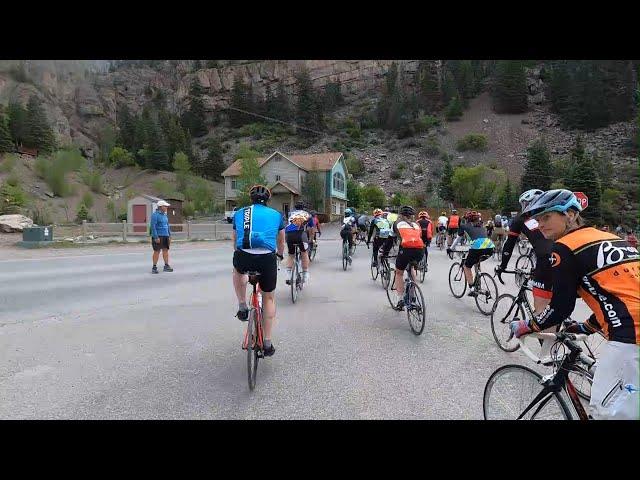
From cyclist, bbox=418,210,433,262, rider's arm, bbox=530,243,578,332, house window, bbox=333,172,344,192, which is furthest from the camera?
house window, bbox=333,172,344,192

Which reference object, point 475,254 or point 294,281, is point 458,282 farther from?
point 294,281

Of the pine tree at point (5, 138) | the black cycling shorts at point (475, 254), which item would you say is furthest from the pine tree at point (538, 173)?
the pine tree at point (5, 138)

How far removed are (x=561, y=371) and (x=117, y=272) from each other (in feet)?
39.4

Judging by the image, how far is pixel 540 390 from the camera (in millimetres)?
2467

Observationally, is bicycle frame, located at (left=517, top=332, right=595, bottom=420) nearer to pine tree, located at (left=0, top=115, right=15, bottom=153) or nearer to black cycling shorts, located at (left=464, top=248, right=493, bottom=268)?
Answer: black cycling shorts, located at (left=464, top=248, right=493, bottom=268)

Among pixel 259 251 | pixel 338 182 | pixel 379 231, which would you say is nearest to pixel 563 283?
pixel 259 251

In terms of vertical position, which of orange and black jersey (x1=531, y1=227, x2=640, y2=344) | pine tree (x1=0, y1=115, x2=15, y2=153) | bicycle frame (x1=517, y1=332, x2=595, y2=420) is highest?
pine tree (x1=0, y1=115, x2=15, y2=153)

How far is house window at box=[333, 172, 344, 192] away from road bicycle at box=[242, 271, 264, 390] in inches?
2126

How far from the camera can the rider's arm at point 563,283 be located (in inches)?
87.0

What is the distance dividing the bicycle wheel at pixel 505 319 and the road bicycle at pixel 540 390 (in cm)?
222

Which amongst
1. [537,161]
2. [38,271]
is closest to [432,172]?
[537,161]

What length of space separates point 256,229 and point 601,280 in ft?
10.2

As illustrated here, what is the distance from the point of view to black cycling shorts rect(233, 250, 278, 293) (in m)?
4.16

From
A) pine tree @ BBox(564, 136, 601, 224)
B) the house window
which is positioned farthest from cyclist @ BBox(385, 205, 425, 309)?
the house window
